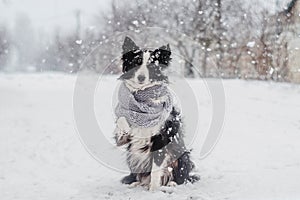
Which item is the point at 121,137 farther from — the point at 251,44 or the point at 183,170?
the point at 251,44

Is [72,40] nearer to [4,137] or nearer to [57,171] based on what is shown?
[4,137]

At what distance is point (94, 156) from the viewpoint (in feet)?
10.9

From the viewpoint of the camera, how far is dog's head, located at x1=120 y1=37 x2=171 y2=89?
2373 mm

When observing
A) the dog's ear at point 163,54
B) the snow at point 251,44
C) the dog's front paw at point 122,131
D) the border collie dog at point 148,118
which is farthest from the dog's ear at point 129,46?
the snow at point 251,44

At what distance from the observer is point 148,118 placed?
7.97 feet

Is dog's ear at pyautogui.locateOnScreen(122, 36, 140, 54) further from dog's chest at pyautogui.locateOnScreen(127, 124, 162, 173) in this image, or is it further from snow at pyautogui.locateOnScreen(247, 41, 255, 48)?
snow at pyautogui.locateOnScreen(247, 41, 255, 48)

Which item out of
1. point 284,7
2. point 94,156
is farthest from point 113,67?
point 284,7

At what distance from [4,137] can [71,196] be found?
6.05 feet

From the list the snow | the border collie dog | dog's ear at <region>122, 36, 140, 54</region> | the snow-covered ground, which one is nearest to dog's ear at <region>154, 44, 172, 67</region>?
the border collie dog

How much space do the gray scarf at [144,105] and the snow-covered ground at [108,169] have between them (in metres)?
0.46

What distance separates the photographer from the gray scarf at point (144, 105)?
241 cm

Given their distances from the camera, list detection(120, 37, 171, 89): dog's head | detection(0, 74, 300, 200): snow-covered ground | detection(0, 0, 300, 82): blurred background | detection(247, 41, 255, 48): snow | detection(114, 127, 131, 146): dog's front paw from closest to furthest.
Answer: detection(120, 37, 171, 89): dog's head, detection(114, 127, 131, 146): dog's front paw, detection(0, 74, 300, 200): snow-covered ground, detection(0, 0, 300, 82): blurred background, detection(247, 41, 255, 48): snow

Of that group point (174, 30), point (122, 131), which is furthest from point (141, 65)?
point (174, 30)

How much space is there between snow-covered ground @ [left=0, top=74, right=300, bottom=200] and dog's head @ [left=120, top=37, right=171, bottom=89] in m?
0.68
